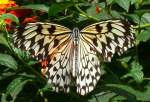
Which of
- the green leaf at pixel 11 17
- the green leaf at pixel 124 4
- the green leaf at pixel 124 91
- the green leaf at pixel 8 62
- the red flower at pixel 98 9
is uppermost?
the green leaf at pixel 124 4

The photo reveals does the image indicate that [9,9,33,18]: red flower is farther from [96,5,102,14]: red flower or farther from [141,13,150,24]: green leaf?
[141,13,150,24]: green leaf

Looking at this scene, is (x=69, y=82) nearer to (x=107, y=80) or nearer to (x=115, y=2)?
(x=107, y=80)

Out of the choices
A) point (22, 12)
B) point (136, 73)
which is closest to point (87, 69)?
point (136, 73)

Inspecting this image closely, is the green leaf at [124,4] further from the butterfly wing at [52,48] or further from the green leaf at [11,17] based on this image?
the green leaf at [11,17]

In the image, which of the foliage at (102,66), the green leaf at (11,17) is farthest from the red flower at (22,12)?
the green leaf at (11,17)

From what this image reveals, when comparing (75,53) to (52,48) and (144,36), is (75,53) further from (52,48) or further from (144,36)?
(144,36)

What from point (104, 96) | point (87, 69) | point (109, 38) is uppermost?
point (109, 38)

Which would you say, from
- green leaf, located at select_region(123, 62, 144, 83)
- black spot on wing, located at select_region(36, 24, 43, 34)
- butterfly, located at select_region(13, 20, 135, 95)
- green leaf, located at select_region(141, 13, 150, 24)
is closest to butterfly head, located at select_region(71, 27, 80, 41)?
butterfly, located at select_region(13, 20, 135, 95)

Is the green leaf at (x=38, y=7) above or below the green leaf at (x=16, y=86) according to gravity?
above
